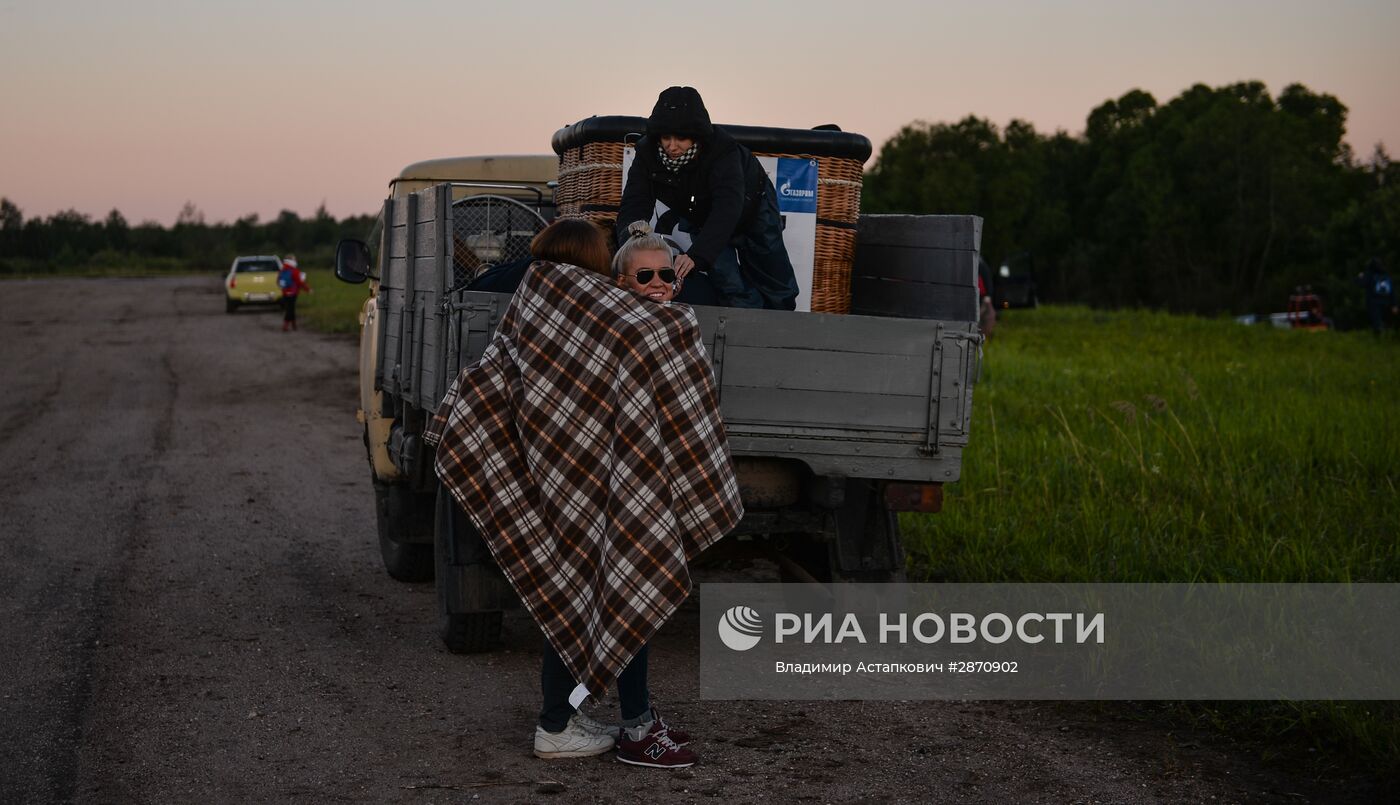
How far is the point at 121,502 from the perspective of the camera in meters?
10.1

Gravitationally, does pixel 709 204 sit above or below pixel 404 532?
above

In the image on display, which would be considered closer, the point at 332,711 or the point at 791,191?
the point at 332,711

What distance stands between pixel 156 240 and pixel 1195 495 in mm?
102828

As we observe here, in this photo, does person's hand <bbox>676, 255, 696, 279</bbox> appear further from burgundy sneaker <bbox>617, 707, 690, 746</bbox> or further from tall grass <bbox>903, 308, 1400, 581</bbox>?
tall grass <bbox>903, 308, 1400, 581</bbox>

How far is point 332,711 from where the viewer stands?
5262mm

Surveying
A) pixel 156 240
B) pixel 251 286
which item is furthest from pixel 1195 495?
pixel 156 240

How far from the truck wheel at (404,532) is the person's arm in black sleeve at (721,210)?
2.27m

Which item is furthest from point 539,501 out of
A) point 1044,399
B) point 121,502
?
Answer: point 1044,399

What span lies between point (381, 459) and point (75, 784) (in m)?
3.39

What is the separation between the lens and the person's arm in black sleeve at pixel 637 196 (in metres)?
6.14

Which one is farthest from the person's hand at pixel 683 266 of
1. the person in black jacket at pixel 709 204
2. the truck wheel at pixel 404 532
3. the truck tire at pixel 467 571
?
the truck wheel at pixel 404 532

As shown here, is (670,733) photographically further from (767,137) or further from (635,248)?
(767,137)

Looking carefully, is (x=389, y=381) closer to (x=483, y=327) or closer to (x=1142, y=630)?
(x=483, y=327)

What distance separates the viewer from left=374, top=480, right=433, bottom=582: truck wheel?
24.1ft
